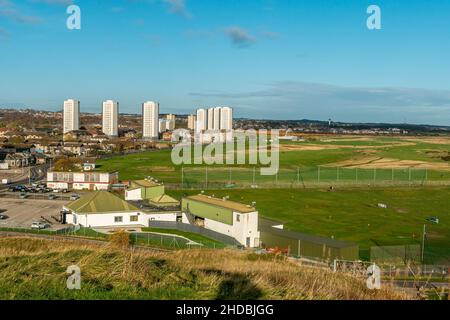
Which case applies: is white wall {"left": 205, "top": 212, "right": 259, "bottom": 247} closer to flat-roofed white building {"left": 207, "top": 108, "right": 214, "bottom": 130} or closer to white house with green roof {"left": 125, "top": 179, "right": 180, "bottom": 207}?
white house with green roof {"left": 125, "top": 179, "right": 180, "bottom": 207}

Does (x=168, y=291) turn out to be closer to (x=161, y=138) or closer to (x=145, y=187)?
(x=145, y=187)

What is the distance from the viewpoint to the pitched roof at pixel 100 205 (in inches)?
1081

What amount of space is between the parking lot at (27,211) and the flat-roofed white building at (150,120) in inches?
4287

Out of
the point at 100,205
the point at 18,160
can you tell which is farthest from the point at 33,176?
the point at 100,205

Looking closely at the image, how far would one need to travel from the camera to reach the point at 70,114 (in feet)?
473

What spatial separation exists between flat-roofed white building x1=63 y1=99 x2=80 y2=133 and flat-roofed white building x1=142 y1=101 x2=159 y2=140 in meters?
21.2

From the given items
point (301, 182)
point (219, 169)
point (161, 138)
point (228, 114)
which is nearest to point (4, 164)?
point (219, 169)

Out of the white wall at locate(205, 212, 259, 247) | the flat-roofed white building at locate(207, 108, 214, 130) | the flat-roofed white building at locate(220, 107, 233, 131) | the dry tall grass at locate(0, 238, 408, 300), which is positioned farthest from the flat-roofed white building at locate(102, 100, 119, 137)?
the dry tall grass at locate(0, 238, 408, 300)

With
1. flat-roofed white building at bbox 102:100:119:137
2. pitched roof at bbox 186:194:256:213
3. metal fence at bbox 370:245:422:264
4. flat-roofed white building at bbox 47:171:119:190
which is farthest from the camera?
flat-roofed white building at bbox 102:100:119:137

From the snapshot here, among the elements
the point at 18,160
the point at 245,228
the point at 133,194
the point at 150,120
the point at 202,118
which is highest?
the point at 202,118

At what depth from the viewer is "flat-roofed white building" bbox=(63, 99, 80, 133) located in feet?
469

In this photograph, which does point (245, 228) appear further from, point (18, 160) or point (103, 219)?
point (18, 160)

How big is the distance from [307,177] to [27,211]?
34.5m

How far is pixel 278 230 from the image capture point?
78.2 ft
